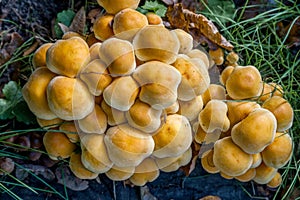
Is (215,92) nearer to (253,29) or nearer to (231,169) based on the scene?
(231,169)

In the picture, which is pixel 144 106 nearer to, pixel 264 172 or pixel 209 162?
pixel 209 162

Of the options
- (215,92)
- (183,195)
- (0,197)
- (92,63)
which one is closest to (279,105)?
(215,92)

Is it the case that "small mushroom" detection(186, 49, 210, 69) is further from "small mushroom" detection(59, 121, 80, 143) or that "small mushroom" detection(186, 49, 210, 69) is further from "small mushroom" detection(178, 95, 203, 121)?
"small mushroom" detection(59, 121, 80, 143)

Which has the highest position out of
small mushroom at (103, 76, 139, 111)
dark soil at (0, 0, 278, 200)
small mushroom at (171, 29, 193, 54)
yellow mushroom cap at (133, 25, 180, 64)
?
yellow mushroom cap at (133, 25, 180, 64)

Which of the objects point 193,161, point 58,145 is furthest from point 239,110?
point 58,145

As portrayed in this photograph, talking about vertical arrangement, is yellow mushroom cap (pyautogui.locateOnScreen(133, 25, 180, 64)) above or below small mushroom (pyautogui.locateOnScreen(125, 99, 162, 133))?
above

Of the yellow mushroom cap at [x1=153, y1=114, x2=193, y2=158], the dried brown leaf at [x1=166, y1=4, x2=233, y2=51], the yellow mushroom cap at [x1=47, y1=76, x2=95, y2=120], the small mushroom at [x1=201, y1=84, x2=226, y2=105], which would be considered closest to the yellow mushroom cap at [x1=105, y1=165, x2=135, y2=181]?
the yellow mushroom cap at [x1=153, y1=114, x2=193, y2=158]
